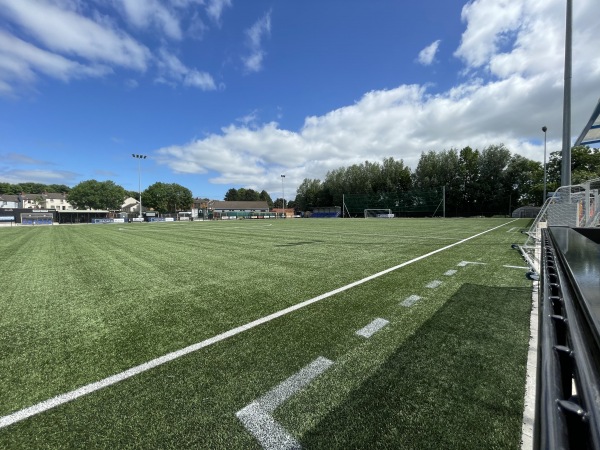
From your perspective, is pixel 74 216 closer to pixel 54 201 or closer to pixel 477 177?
pixel 54 201

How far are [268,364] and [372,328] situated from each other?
1.27 meters

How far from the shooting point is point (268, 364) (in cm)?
250

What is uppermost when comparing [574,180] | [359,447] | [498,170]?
[498,170]

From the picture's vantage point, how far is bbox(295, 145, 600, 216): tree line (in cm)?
4594

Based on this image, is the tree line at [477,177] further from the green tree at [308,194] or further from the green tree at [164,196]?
the green tree at [164,196]

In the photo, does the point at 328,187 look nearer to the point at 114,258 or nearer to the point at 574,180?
the point at 574,180

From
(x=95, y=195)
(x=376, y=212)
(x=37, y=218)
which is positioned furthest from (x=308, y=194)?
(x=37, y=218)

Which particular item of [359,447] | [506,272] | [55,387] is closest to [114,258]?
[55,387]

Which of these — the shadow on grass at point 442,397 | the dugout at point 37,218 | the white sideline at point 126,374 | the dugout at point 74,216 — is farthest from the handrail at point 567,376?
the dugout at point 74,216

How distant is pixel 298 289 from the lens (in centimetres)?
477

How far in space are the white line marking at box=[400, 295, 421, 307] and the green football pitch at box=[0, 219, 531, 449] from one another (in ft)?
0.13

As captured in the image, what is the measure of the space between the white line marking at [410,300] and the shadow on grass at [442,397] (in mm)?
700

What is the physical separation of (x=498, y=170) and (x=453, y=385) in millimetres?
64648

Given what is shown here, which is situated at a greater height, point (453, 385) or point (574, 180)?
point (574, 180)
